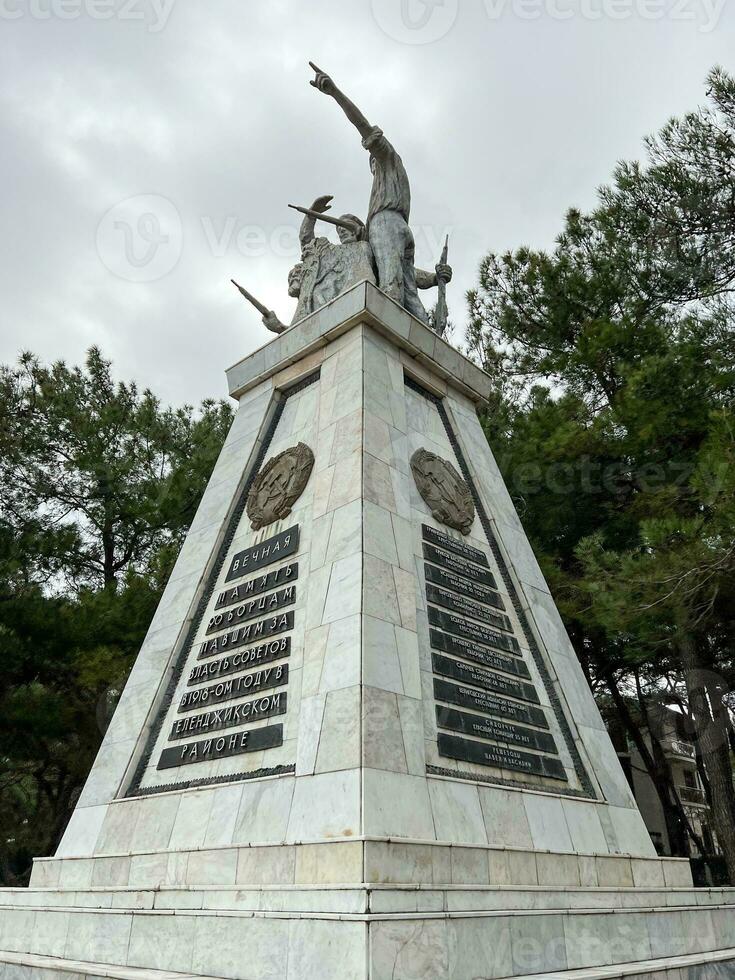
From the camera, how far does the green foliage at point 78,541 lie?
11.9 m

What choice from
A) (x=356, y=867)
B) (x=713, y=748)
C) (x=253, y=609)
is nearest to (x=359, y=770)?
(x=356, y=867)

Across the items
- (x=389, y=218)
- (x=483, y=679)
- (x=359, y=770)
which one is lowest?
(x=359, y=770)

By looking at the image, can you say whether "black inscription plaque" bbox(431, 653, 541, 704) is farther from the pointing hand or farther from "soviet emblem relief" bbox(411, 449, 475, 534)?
the pointing hand

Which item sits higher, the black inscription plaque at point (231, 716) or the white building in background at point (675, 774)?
the white building in background at point (675, 774)

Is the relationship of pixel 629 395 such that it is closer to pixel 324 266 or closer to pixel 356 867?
pixel 324 266

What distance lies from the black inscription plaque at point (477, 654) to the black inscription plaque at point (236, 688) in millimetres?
1199

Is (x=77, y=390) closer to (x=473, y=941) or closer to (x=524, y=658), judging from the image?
(x=524, y=658)

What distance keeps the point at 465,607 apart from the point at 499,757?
129 centimetres

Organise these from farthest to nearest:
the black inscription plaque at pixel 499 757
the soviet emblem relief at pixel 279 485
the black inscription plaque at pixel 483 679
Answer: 1. the soviet emblem relief at pixel 279 485
2. the black inscription plaque at pixel 483 679
3. the black inscription plaque at pixel 499 757

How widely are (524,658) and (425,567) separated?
48.7 inches

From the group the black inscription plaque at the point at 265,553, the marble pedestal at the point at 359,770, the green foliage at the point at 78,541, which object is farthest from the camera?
the green foliage at the point at 78,541

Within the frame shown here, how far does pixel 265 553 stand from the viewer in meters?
6.86

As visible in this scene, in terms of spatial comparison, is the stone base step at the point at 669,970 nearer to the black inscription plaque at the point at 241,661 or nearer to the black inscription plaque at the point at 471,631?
the black inscription plaque at the point at 471,631

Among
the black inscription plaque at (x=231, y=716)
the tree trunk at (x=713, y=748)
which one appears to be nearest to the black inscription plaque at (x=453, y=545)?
the black inscription plaque at (x=231, y=716)
